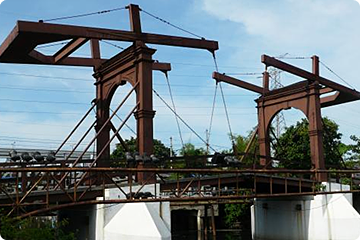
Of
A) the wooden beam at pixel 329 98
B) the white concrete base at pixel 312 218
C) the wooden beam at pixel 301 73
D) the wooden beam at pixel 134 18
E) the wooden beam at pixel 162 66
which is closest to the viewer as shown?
the wooden beam at pixel 134 18

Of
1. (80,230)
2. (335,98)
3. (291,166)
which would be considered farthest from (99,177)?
(291,166)

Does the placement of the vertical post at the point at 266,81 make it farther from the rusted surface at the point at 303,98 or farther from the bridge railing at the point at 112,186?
the bridge railing at the point at 112,186

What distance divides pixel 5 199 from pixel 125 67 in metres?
7.09

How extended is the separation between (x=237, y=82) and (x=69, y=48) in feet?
36.2

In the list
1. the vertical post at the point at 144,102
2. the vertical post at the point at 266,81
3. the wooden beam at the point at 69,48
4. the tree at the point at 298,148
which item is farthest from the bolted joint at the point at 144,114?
the tree at the point at 298,148

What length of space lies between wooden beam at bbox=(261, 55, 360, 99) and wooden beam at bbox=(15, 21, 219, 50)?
13.7 feet

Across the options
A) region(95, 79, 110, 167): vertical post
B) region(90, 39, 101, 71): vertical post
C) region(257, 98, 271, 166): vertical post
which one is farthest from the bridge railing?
region(90, 39, 101, 71): vertical post

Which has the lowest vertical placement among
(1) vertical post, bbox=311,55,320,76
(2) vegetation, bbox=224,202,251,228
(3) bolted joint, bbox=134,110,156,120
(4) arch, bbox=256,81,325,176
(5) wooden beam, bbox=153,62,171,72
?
(2) vegetation, bbox=224,202,251,228

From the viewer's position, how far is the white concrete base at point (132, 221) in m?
16.0

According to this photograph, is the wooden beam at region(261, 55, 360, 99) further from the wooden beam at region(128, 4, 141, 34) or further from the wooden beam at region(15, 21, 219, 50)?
the wooden beam at region(128, 4, 141, 34)

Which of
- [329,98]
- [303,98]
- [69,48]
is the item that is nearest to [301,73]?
[303,98]

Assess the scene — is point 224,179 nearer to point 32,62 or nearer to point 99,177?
point 99,177

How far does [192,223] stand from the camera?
1596 inches

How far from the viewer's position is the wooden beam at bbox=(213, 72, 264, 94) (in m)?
27.5
